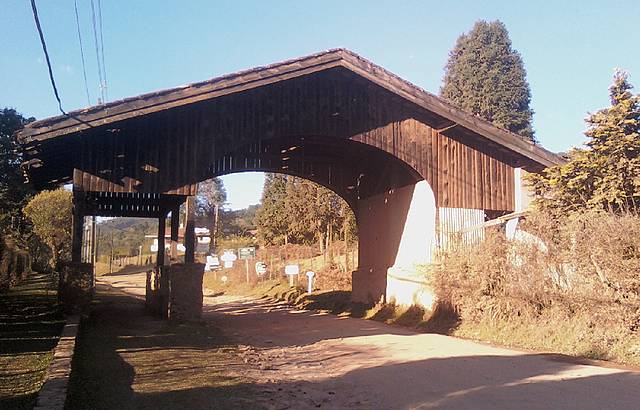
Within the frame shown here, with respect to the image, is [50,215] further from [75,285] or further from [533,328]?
[533,328]

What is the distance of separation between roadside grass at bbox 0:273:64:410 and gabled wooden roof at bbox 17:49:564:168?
4428 mm

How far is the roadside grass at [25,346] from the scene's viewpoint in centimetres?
784

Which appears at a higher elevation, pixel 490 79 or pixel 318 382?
pixel 490 79

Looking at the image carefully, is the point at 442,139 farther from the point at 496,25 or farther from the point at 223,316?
the point at 496,25

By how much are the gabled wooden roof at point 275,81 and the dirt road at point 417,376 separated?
635 cm

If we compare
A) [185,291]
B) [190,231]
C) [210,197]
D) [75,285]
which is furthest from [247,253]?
[210,197]

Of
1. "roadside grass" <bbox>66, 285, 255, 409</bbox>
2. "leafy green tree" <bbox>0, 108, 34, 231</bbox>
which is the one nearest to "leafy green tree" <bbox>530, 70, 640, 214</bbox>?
"roadside grass" <bbox>66, 285, 255, 409</bbox>

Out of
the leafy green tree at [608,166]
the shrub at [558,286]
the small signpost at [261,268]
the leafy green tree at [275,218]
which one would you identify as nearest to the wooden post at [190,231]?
the shrub at [558,286]

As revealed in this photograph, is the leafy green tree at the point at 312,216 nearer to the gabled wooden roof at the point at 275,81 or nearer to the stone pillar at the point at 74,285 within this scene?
the gabled wooden roof at the point at 275,81

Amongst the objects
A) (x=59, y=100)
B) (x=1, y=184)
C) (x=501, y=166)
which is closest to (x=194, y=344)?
(x=59, y=100)

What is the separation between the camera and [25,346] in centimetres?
1198

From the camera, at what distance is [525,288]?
1280cm

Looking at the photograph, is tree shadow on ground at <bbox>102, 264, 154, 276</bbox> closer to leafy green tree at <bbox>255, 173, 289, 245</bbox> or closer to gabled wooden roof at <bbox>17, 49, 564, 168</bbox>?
leafy green tree at <bbox>255, 173, 289, 245</bbox>

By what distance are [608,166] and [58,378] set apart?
38.2 ft
